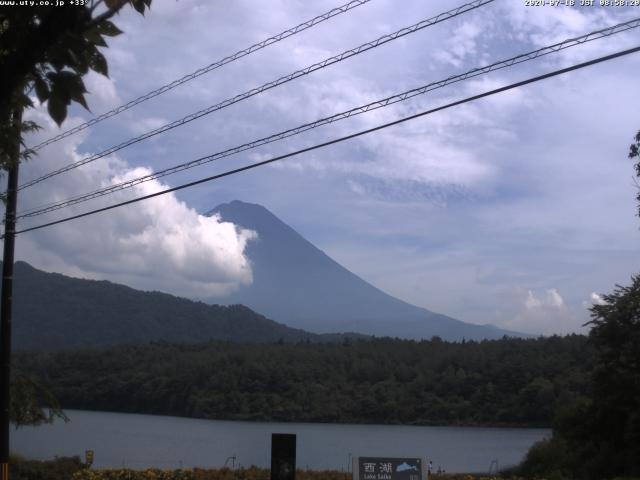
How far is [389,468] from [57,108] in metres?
10.0

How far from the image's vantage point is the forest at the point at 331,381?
6031 cm

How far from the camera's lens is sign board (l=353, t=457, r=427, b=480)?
12.4m

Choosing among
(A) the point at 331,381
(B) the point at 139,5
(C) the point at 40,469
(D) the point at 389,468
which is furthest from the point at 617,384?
(A) the point at 331,381

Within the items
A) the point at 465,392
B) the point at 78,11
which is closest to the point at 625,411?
the point at 78,11

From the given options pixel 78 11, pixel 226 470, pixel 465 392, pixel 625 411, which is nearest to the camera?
pixel 78 11

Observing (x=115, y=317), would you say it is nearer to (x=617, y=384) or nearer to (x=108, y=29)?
(x=617, y=384)

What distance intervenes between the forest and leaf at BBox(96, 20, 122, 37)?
54.0 m

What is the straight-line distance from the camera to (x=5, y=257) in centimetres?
1582

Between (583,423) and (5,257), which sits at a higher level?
(5,257)

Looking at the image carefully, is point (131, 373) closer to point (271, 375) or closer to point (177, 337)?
point (271, 375)

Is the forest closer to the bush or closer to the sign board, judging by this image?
the bush

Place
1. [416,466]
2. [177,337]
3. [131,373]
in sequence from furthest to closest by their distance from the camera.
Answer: [177,337], [131,373], [416,466]

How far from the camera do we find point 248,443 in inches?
1864

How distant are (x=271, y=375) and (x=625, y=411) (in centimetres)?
5219
